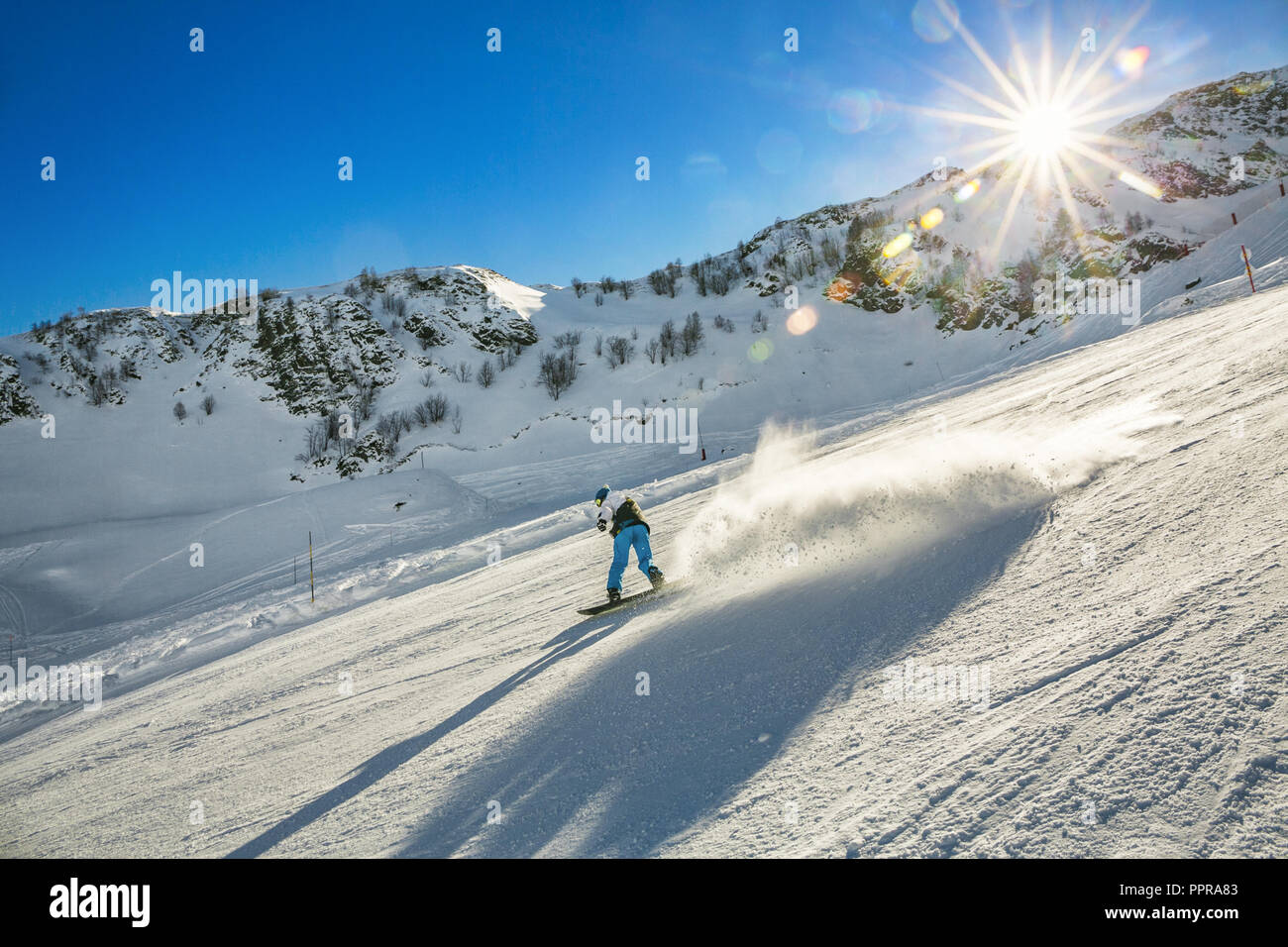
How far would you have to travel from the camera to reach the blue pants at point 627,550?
729 cm

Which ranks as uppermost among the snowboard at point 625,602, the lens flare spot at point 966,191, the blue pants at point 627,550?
the lens flare spot at point 966,191

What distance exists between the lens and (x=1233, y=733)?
216cm

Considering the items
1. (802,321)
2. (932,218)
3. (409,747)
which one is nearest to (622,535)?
(409,747)

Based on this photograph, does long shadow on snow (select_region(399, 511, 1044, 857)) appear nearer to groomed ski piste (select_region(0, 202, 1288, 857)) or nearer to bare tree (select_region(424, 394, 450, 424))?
groomed ski piste (select_region(0, 202, 1288, 857))

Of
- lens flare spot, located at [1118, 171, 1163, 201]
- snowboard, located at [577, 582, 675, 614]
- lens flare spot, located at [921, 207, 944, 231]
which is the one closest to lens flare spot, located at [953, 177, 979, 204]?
lens flare spot, located at [921, 207, 944, 231]

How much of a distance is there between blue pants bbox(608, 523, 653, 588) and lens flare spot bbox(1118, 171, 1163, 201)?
60.9 metres

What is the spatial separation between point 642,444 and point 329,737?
27035mm

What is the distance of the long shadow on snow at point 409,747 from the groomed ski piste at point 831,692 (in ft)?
0.12

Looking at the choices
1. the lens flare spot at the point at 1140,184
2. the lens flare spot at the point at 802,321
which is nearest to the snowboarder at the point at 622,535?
the lens flare spot at the point at 802,321

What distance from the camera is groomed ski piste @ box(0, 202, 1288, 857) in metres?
2.33

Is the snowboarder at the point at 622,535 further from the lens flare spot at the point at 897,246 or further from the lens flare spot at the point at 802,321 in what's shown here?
the lens flare spot at the point at 897,246

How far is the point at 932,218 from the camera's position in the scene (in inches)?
2096

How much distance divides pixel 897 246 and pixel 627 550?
53.7 meters
